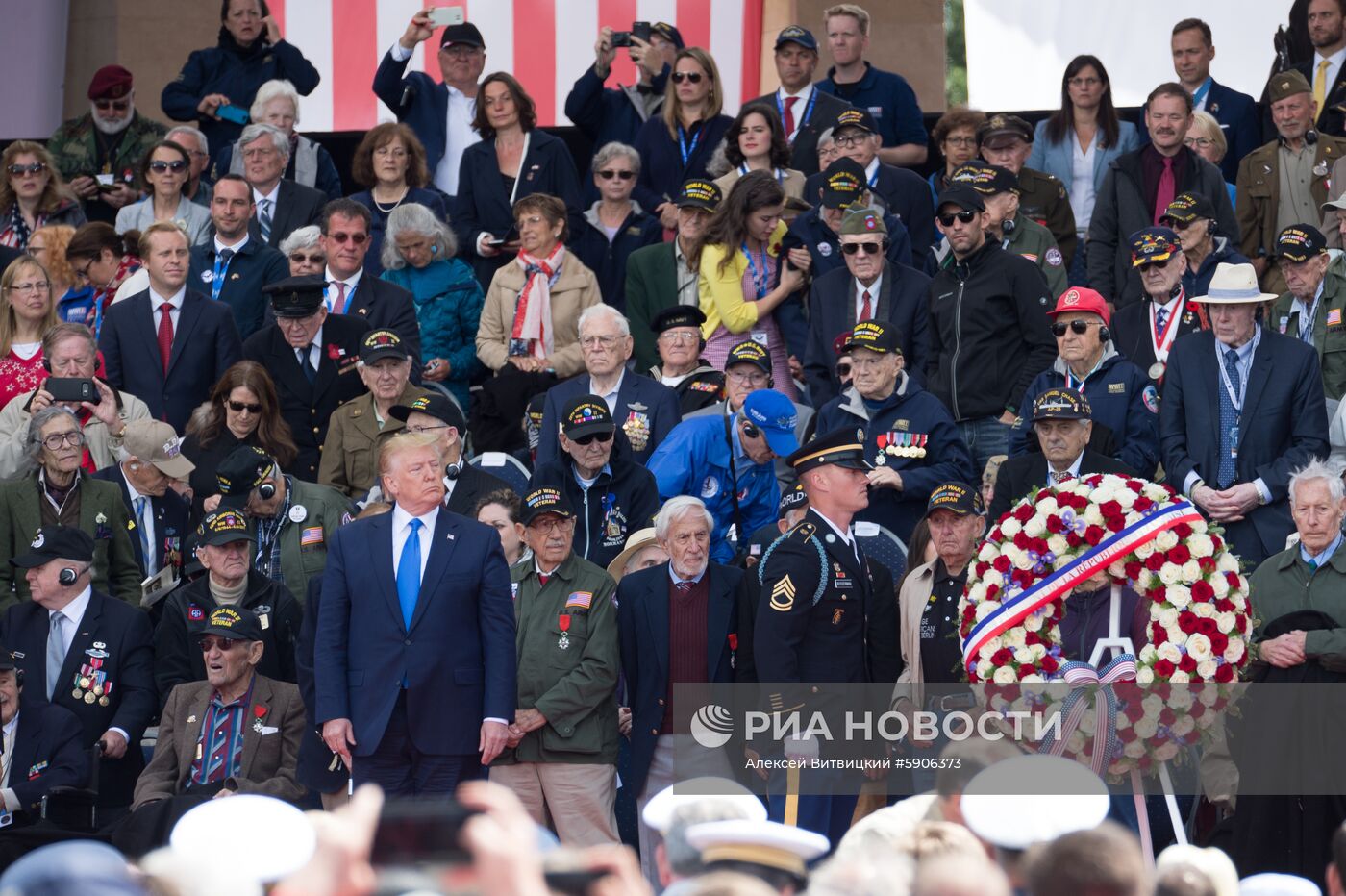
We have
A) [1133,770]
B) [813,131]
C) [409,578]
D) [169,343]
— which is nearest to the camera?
[1133,770]

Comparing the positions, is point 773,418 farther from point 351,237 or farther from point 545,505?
point 351,237

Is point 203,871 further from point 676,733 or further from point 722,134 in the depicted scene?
point 722,134

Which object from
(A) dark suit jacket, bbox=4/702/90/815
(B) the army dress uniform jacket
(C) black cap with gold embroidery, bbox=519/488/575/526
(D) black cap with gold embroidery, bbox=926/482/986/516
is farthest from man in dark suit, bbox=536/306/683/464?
(A) dark suit jacket, bbox=4/702/90/815

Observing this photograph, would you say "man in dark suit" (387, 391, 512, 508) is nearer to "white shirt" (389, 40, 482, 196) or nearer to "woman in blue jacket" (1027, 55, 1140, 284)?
"white shirt" (389, 40, 482, 196)

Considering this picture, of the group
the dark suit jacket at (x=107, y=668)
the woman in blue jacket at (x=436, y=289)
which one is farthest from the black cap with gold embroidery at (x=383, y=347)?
the dark suit jacket at (x=107, y=668)

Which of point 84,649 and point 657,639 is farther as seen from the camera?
point 84,649

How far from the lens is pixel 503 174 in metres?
12.0

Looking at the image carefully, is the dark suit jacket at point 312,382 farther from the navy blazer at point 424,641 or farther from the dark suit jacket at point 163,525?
the navy blazer at point 424,641

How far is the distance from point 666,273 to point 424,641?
4.27 m

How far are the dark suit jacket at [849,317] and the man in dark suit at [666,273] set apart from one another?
35.4 inches

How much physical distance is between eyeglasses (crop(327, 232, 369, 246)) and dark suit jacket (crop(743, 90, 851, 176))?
283cm

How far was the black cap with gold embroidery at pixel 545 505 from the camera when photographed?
8.34 metres

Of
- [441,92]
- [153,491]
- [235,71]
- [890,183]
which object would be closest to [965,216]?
[890,183]

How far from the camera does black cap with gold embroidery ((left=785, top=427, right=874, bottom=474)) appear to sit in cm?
773
